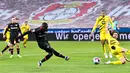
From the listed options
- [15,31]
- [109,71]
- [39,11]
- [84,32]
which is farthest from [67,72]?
[39,11]

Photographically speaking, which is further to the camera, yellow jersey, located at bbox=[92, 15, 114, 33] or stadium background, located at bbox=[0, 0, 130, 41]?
stadium background, located at bbox=[0, 0, 130, 41]

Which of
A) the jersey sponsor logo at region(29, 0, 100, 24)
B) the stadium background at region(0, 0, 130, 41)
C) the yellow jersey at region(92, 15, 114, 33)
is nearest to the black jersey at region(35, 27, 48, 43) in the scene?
the yellow jersey at region(92, 15, 114, 33)

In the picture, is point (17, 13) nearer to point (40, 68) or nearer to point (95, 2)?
point (95, 2)

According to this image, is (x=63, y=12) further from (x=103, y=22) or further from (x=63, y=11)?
(x=103, y=22)

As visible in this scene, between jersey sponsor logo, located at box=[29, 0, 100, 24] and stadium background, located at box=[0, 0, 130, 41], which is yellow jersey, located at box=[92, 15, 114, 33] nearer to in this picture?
stadium background, located at box=[0, 0, 130, 41]

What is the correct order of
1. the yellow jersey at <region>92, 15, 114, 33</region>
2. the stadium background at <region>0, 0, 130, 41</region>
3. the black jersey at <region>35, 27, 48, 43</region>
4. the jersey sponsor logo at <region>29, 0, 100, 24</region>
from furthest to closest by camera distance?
the jersey sponsor logo at <region>29, 0, 100, 24</region> < the stadium background at <region>0, 0, 130, 41</region> < the yellow jersey at <region>92, 15, 114, 33</region> < the black jersey at <region>35, 27, 48, 43</region>

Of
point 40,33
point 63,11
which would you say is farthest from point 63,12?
point 40,33

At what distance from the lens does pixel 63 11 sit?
47562 millimetres

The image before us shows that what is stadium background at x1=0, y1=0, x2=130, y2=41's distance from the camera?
45000 millimetres

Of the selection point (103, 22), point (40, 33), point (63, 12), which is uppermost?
point (40, 33)

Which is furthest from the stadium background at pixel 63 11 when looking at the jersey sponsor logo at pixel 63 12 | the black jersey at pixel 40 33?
the black jersey at pixel 40 33

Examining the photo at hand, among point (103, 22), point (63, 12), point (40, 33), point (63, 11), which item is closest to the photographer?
point (40, 33)

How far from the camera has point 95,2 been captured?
158 feet

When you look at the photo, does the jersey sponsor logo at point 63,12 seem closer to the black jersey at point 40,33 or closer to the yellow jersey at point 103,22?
the yellow jersey at point 103,22
